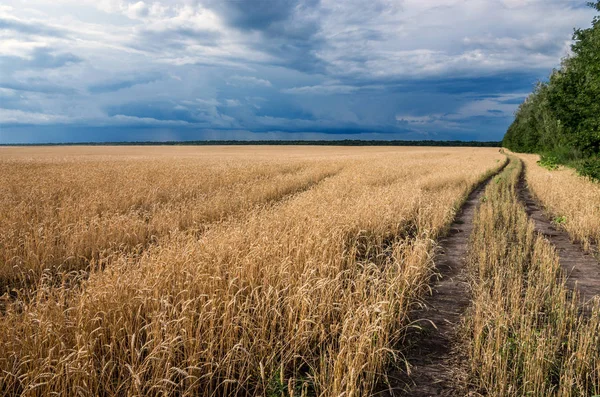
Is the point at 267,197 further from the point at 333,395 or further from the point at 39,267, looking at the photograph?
the point at 333,395

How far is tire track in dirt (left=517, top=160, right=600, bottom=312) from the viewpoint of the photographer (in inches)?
254

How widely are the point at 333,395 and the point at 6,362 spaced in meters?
2.98

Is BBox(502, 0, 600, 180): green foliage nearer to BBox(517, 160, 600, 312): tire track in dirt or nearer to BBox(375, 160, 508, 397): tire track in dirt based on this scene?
BBox(517, 160, 600, 312): tire track in dirt

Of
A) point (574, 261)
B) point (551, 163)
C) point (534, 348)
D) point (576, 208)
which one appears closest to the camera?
point (534, 348)

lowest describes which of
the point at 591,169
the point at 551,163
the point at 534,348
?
the point at 534,348

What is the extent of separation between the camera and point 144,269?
561 centimetres

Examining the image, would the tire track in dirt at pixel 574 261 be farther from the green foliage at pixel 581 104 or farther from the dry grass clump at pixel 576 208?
the green foliage at pixel 581 104

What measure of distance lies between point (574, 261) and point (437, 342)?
5570 mm

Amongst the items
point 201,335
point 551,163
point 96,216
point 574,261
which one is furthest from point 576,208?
point 551,163

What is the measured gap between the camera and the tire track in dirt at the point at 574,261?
6445mm

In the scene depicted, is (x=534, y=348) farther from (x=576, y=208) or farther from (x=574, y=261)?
(x=576, y=208)

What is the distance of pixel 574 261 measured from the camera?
8.23m

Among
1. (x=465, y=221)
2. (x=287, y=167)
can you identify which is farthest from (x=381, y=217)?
(x=287, y=167)

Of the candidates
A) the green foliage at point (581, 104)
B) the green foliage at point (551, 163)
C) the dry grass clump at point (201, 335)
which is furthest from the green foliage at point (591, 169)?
the dry grass clump at point (201, 335)
